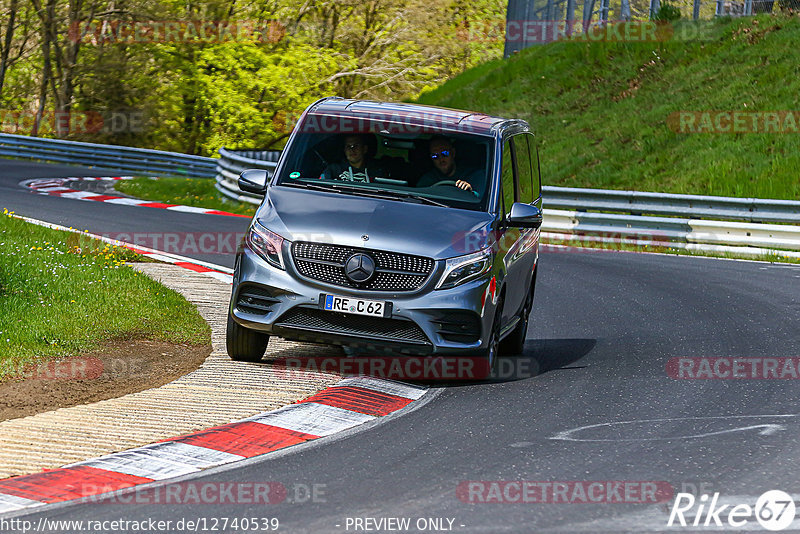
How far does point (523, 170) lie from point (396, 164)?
1.63 metres

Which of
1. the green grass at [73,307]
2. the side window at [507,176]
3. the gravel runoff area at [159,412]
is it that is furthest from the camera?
the side window at [507,176]

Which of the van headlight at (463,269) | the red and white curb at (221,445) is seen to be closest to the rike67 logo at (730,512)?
the red and white curb at (221,445)

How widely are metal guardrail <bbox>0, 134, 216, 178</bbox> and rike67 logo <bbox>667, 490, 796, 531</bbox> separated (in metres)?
29.9

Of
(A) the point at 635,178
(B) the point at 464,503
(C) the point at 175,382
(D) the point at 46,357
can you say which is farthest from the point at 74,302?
(A) the point at 635,178

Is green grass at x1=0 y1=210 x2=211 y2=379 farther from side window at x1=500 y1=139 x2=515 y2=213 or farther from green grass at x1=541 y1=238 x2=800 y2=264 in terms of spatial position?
green grass at x1=541 y1=238 x2=800 y2=264

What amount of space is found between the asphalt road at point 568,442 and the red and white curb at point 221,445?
0.51ft

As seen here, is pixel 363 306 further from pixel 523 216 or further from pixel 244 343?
pixel 523 216

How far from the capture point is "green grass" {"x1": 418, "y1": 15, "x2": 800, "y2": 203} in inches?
1075

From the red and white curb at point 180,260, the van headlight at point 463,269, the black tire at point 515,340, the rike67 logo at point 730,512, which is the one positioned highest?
the van headlight at point 463,269

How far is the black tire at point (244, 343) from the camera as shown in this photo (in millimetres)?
9148

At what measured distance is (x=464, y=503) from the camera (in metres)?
5.72

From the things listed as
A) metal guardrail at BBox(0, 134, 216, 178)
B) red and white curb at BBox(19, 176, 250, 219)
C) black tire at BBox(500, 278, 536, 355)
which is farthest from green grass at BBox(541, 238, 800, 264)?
metal guardrail at BBox(0, 134, 216, 178)

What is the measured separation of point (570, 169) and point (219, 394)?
22.9 meters

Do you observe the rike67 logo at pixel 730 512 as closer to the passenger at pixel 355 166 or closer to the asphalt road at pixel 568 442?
the asphalt road at pixel 568 442
